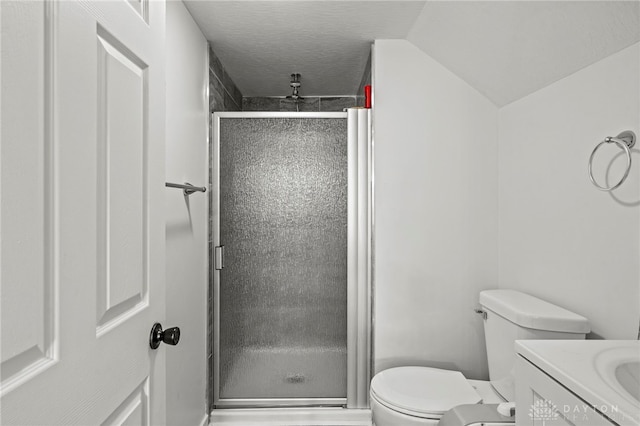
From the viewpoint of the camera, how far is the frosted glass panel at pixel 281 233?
2.24m

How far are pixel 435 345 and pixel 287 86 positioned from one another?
2026 millimetres

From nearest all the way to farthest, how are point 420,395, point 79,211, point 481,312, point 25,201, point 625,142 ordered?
point 25,201 < point 79,211 < point 625,142 < point 420,395 < point 481,312

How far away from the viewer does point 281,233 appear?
224 cm

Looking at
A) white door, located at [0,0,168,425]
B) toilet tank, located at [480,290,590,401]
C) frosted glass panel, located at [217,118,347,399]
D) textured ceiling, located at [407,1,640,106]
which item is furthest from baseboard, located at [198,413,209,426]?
textured ceiling, located at [407,1,640,106]

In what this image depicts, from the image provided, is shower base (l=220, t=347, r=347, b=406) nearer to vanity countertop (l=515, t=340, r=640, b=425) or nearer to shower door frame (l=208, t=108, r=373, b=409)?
shower door frame (l=208, t=108, r=373, b=409)

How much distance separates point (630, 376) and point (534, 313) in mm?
715

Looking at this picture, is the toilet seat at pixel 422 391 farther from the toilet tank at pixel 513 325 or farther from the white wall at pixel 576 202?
the white wall at pixel 576 202

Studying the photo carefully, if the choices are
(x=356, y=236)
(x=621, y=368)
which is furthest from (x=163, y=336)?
(x=356, y=236)

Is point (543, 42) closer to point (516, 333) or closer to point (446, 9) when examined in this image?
point (446, 9)

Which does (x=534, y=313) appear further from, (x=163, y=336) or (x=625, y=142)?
(x=163, y=336)

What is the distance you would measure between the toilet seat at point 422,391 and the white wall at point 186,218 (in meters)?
0.86

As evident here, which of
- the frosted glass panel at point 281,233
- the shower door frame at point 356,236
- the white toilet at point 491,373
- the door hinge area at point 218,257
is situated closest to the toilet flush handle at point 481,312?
the white toilet at point 491,373

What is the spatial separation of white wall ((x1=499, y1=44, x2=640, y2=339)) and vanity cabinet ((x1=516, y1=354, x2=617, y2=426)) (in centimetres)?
64

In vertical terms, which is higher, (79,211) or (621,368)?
(79,211)
